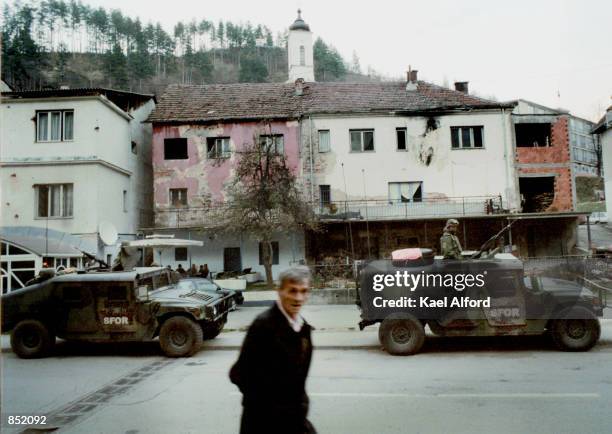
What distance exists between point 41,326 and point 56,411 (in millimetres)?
4235

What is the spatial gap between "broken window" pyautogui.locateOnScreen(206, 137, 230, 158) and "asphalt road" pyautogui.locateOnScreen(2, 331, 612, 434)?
18.3 meters

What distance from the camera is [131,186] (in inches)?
1005

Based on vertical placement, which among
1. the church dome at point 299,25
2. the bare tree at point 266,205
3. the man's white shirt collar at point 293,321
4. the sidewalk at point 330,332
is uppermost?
the church dome at point 299,25

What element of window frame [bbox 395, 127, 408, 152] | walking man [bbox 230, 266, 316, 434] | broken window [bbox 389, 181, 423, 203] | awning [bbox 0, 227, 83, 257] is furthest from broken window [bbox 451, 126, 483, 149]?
walking man [bbox 230, 266, 316, 434]

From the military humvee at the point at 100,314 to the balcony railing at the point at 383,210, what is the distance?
51.7 ft

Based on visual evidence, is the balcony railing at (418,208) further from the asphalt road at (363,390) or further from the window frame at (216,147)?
the asphalt road at (363,390)

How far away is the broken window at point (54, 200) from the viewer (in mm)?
20609

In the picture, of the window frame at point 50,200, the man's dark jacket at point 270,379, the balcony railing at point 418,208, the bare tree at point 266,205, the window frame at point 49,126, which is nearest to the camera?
the man's dark jacket at point 270,379

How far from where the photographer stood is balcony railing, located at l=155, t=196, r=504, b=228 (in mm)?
26109

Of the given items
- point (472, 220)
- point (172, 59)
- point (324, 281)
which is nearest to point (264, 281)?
point (324, 281)

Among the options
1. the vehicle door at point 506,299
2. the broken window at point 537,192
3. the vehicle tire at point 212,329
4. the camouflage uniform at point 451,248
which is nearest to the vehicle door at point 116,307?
the vehicle tire at point 212,329

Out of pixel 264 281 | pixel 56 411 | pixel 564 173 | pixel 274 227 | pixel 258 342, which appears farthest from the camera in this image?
pixel 564 173

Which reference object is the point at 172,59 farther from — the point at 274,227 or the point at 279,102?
the point at 274,227

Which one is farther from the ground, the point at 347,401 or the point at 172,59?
the point at 172,59
